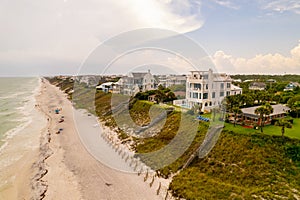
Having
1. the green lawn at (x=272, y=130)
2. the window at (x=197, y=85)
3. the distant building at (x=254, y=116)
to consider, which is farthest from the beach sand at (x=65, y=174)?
the window at (x=197, y=85)

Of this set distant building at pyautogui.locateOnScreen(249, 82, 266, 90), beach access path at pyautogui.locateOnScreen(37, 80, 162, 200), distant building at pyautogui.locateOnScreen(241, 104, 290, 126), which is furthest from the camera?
distant building at pyautogui.locateOnScreen(249, 82, 266, 90)

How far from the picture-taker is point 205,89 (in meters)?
30.1

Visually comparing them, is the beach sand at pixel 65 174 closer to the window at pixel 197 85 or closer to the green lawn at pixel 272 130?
the green lawn at pixel 272 130

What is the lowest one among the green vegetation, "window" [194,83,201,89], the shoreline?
the shoreline

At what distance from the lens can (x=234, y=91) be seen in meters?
35.8

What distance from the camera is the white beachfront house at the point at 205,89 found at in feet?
98.1

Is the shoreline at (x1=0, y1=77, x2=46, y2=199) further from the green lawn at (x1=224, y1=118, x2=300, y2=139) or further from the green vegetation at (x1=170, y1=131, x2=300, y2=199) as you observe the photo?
the green lawn at (x1=224, y1=118, x2=300, y2=139)

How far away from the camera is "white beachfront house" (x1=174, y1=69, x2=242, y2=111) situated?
29891 millimetres

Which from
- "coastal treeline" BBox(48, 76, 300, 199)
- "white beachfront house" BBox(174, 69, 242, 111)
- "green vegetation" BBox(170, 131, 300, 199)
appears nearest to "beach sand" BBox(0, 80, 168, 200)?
"coastal treeline" BBox(48, 76, 300, 199)

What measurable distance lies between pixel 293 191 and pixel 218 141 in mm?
7052

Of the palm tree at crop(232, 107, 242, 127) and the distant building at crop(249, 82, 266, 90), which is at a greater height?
the distant building at crop(249, 82, 266, 90)

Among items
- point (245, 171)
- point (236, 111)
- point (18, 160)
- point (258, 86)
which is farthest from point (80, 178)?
point (258, 86)

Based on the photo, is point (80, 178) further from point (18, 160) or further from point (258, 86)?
point (258, 86)

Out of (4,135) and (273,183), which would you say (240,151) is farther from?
(4,135)
